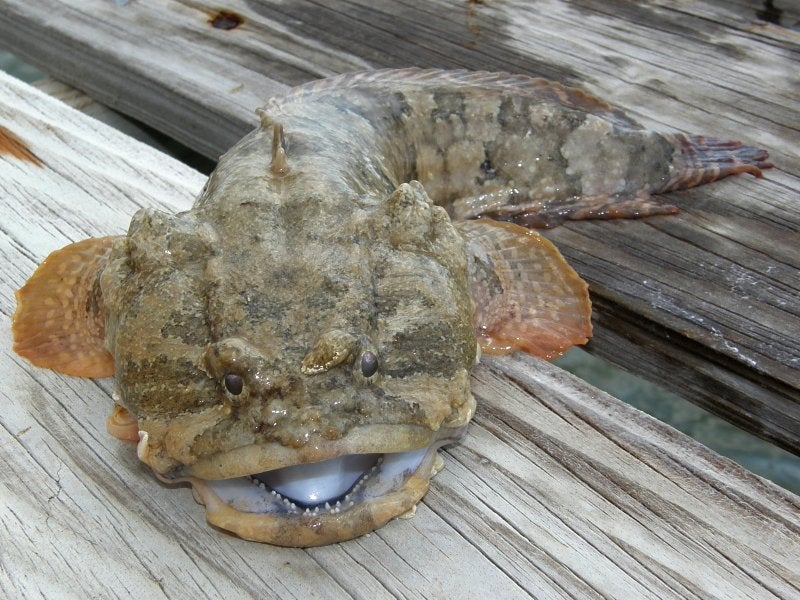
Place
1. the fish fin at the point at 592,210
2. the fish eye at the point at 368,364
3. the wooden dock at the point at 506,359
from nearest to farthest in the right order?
the fish eye at the point at 368,364, the wooden dock at the point at 506,359, the fish fin at the point at 592,210

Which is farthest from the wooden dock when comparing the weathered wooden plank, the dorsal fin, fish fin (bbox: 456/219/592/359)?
the dorsal fin

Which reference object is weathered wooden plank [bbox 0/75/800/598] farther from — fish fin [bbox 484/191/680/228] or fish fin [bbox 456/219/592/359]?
fish fin [bbox 484/191/680/228]

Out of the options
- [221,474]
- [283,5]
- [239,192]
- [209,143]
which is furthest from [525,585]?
[283,5]

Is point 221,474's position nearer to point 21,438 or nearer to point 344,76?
point 21,438

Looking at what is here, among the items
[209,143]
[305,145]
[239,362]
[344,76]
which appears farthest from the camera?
[209,143]

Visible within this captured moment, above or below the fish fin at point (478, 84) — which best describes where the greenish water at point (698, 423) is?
below

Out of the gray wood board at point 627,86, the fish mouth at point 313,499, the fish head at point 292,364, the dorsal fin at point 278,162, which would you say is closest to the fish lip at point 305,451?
the fish head at point 292,364

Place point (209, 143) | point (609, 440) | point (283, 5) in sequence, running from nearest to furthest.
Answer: point (609, 440)
point (209, 143)
point (283, 5)

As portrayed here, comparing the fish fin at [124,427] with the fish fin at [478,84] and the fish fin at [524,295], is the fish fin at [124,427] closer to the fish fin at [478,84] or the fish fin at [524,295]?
the fish fin at [524,295]
